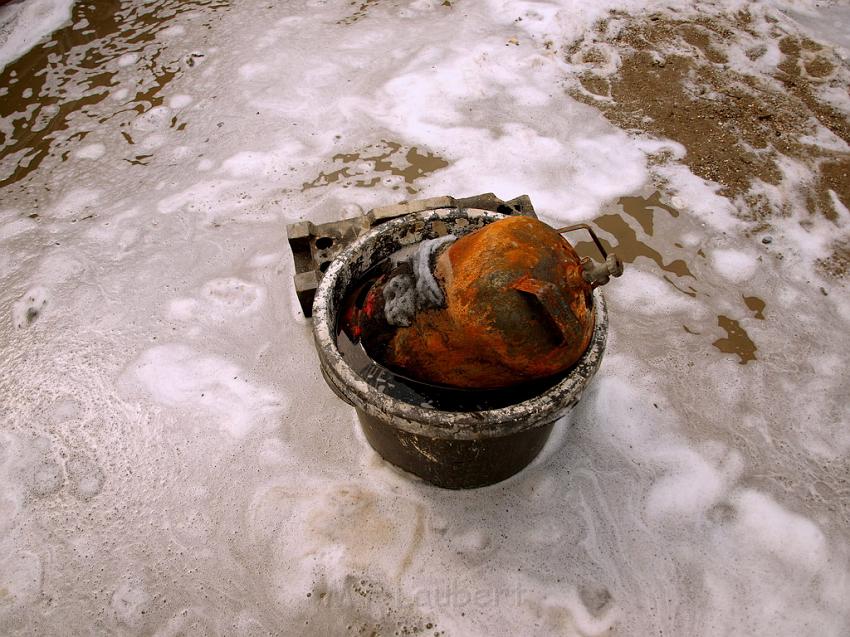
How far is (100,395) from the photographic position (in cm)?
236

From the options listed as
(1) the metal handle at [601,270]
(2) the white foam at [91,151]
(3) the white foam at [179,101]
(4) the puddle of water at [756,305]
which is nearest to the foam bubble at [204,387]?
(1) the metal handle at [601,270]

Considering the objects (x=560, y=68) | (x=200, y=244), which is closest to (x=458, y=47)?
(x=560, y=68)

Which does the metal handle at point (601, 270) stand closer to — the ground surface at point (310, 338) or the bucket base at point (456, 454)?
the bucket base at point (456, 454)

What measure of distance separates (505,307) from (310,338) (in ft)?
4.64

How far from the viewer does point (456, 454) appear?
5.52 ft

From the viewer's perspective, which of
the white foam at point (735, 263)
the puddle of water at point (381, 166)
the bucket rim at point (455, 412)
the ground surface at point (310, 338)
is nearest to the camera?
the bucket rim at point (455, 412)

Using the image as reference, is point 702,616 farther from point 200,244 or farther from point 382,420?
point 200,244

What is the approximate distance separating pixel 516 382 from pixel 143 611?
5.06 ft

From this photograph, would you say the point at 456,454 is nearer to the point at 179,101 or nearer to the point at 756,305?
the point at 756,305

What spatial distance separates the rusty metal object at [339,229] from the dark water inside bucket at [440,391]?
0.55 meters

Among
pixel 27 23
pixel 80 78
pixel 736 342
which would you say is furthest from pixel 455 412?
pixel 27 23

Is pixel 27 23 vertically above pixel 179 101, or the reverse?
pixel 27 23

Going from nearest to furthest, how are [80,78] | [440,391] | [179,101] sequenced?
[440,391] → [179,101] → [80,78]

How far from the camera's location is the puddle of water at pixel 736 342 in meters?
2.36
